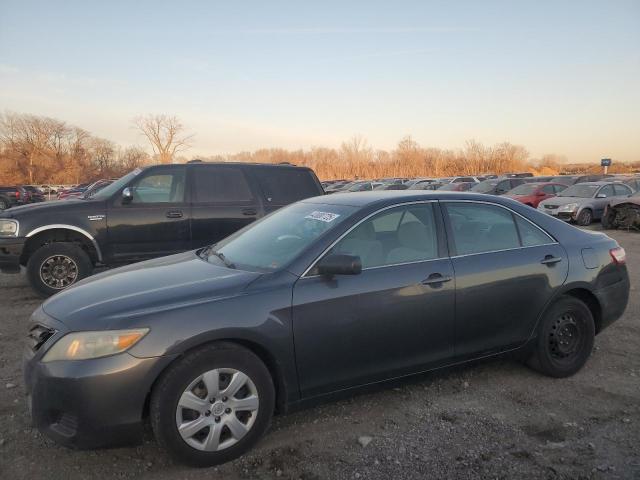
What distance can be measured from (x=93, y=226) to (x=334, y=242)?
481cm

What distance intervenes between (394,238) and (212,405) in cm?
172

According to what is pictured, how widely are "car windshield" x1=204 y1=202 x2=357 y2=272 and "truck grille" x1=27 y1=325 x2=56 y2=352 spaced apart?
3.89 feet

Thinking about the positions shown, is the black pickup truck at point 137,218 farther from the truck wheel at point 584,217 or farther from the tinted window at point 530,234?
the truck wheel at point 584,217

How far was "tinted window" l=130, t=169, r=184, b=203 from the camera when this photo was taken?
706 cm

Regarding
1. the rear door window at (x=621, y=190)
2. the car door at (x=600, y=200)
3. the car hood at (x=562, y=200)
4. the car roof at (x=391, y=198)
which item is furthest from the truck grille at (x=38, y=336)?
the rear door window at (x=621, y=190)

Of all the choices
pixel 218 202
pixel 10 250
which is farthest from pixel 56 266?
pixel 218 202

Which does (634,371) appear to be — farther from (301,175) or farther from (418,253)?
(301,175)

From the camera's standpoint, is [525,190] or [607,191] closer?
[607,191]

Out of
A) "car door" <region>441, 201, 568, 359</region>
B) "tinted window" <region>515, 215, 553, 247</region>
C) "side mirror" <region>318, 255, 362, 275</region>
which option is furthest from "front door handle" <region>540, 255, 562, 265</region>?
"side mirror" <region>318, 255, 362, 275</region>

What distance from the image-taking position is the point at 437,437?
3.14 meters

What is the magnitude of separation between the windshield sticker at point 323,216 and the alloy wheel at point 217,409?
129 centimetres

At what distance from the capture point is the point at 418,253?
3.55 meters

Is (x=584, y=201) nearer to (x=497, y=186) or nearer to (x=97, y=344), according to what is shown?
(x=497, y=186)

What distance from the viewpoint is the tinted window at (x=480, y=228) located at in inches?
147
